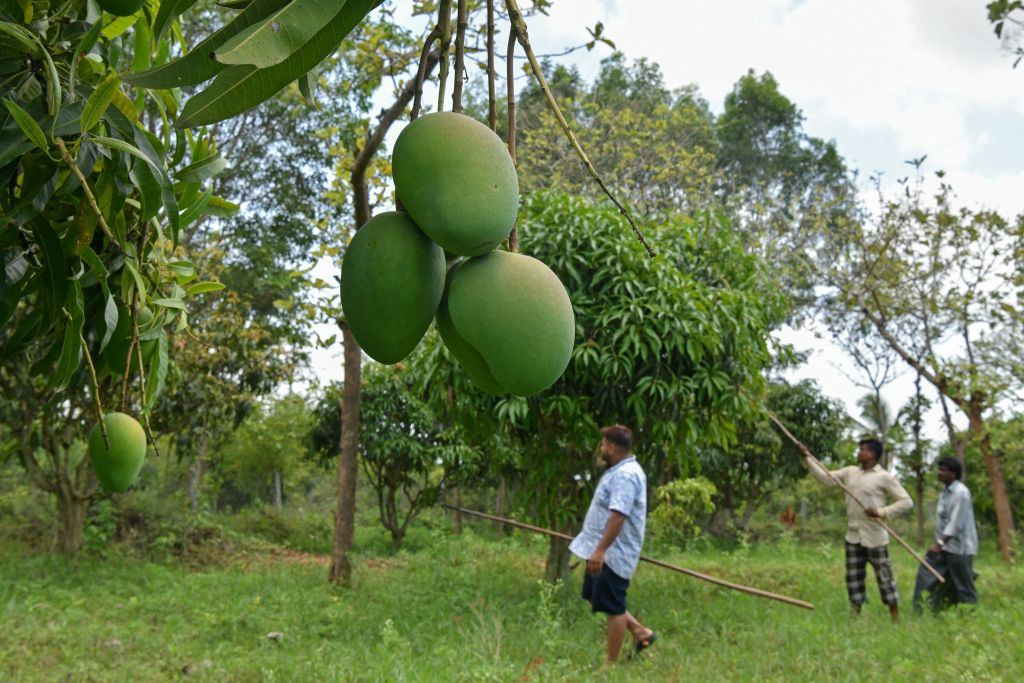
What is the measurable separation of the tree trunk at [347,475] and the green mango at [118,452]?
4.50 m

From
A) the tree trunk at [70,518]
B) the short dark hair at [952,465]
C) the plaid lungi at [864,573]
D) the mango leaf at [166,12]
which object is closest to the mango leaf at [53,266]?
the mango leaf at [166,12]

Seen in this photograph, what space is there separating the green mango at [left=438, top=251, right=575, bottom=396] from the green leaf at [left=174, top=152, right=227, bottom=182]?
1.94 feet

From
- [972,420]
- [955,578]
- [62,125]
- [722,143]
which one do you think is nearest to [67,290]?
[62,125]

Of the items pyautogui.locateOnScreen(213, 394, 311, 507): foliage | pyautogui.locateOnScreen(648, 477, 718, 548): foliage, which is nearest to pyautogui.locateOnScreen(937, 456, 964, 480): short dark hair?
pyautogui.locateOnScreen(648, 477, 718, 548): foliage

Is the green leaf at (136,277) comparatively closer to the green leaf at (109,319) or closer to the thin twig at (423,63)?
the green leaf at (109,319)

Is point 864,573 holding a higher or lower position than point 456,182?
lower

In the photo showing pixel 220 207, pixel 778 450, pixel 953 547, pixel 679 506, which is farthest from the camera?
pixel 778 450

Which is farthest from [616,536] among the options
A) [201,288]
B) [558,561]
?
[201,288]

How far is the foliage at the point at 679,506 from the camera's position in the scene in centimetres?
647

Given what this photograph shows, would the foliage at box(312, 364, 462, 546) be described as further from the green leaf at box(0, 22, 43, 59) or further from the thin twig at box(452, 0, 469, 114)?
the thin twig at box(452, 0, 469, 114)

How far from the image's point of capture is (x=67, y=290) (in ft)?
3.10

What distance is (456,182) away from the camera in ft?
1.97

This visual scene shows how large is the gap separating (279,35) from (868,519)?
17.8ft

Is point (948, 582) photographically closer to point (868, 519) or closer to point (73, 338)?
point (868, 519)
